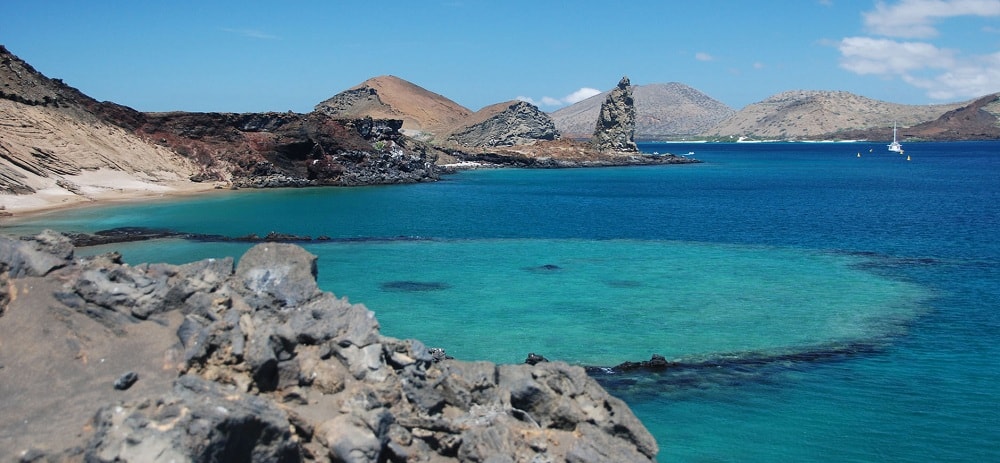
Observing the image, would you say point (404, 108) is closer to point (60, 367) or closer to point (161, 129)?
point (161, 129)

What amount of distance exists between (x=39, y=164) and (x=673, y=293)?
1980 inches

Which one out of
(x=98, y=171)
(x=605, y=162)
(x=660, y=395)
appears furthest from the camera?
(x=605, y=162)

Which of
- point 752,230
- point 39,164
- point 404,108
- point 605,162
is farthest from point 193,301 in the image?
point 404,108

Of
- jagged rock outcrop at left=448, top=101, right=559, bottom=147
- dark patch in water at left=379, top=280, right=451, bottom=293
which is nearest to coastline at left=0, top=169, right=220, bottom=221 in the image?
dark patch in water at left=379, top=280, right=451, bottom=293

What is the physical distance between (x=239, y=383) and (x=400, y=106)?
156648 mm

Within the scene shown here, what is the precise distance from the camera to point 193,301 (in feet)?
37.6

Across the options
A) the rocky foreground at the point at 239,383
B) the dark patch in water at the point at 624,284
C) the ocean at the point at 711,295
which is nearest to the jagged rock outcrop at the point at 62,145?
the ocean at the point at 711,295

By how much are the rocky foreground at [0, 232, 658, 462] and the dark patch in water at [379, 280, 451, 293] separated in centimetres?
1747

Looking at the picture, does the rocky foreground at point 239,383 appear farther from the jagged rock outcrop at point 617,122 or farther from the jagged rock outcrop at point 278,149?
the jagged rock outcrop at point 617,122

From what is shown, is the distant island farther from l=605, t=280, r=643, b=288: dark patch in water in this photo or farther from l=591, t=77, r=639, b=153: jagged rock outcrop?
l=605, t=280, r=643, b=288: dark patch in water

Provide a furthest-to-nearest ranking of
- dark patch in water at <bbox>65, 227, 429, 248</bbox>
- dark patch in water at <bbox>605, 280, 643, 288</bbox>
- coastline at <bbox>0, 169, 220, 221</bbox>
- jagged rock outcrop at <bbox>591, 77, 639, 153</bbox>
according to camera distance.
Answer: jagged rock outcrop at <bbox>591, 77, 639, 153</bbox> → coastline at <bbox>0, 169, 220, 221</bbox> → dark patch in water at <bbox>65, 227, 429, 248</bbox> → dark patch in water at <bbox>605, 280, 643, 288</bbox>

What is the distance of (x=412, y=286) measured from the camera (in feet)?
101

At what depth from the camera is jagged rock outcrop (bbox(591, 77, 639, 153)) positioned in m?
138

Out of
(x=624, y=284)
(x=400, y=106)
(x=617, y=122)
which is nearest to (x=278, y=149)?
(x=624, y=284)
